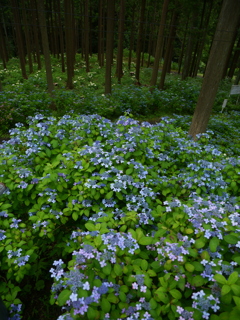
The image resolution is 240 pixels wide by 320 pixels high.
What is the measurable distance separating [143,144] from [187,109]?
10156 mm

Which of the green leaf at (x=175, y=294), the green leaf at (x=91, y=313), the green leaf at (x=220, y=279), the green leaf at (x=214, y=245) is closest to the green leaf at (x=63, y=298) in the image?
the green leaf at (x=91, y=313)

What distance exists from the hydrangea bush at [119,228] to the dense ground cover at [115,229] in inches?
0.5

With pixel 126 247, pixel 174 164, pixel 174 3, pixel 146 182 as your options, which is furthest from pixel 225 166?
pixel 174 3

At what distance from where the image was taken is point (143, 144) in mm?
3383

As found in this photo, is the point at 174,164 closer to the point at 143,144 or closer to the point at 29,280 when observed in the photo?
the point at 143,144

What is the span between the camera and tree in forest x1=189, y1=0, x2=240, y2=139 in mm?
5332

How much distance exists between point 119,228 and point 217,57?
5687 millimetres

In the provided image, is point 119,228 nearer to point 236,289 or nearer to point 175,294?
point 175,294

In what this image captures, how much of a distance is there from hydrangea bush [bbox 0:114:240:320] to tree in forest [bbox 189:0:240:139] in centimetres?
268

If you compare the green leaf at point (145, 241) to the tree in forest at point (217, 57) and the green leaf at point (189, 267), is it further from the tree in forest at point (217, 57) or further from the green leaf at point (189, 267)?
the tree in forest at point (217, 57)

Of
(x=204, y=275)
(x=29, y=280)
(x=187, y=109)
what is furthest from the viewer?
(x=187, y=109)

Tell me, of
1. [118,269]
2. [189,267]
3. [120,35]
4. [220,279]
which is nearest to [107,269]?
[118,269]

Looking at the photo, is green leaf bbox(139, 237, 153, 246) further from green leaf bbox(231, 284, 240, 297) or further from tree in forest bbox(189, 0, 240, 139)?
tree in forest bbox(189, 0, 240, 139)

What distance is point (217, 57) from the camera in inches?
226
